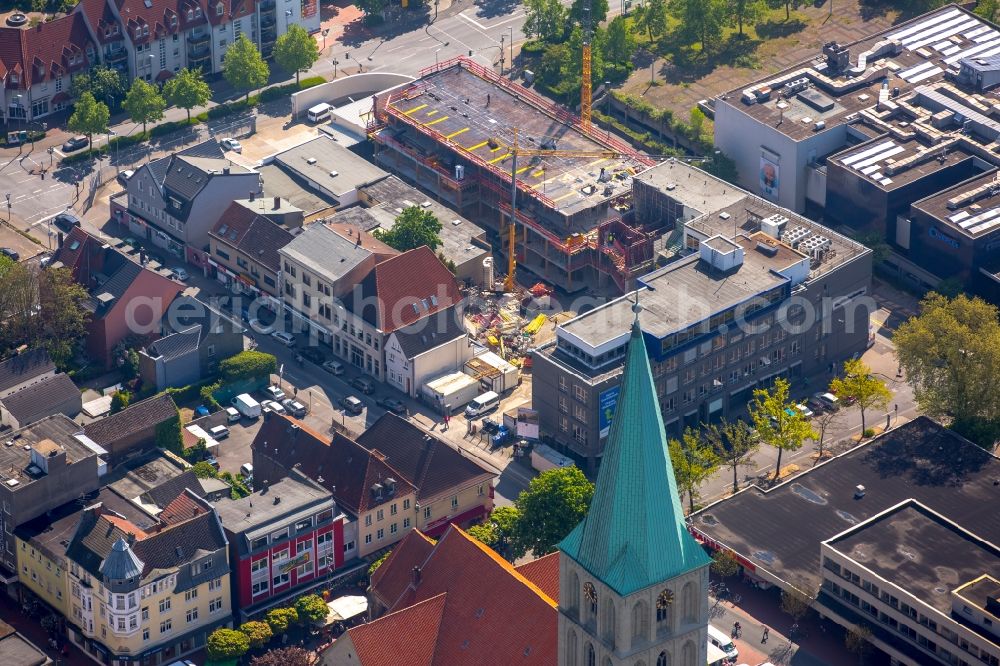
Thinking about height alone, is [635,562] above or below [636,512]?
below

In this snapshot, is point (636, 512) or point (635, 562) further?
point (635, 562)

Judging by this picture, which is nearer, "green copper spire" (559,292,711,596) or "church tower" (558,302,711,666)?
"green copper spire" (559,292,711,596)

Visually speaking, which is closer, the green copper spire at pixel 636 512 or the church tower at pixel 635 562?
the green copper spire at pixel 636 512

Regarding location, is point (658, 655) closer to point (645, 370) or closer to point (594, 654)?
point (594, 654)
